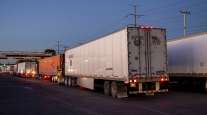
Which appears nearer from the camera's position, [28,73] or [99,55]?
[99,55]

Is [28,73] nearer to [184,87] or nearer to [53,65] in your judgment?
[53,65]

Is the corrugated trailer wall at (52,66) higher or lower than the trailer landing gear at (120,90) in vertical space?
higher

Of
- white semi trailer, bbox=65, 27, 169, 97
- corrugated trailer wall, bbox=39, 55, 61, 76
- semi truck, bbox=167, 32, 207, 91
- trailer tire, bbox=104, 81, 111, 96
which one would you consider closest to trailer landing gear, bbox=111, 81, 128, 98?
white semi trailer, bbox=65, 27, 169, 97

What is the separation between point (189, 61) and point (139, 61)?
5655 mm

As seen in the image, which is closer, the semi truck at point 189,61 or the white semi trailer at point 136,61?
the white semi trailer at point 136,61

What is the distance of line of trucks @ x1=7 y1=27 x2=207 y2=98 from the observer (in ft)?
66.5

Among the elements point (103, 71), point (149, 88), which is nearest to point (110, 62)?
point (103, 71)

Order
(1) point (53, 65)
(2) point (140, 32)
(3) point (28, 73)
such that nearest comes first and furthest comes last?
(2) point (140, 32) < (1) point (53, 65) < (3) point (28, 73)

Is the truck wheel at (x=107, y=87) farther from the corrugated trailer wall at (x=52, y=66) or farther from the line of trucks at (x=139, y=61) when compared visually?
the corrugated trailer wall at (x=52, y=66)

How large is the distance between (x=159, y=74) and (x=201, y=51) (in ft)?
13.4

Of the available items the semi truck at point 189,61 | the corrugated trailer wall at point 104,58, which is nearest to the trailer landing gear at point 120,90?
the corrugated trailer wall at point 104,58

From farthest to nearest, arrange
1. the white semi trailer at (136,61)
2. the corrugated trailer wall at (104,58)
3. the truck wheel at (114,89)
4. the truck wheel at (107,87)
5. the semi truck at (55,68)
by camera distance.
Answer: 1. the semi truck at (55,68)
2. the truck wheel at (107,87)
3. the truck wheel at (114,89)
4. the corrugated trailer wall at (104,58)
5. the white semi trailer at (136,61)

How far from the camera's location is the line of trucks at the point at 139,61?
20266 mm

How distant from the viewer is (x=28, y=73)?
75.2m
